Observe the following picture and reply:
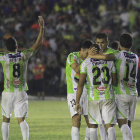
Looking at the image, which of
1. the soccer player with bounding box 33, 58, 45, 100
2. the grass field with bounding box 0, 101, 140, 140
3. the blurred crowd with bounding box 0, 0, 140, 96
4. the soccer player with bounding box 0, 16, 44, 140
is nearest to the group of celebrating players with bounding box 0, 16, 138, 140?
the soccer player with bounding box 0, 16, 44, 140

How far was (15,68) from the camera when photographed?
455 inches

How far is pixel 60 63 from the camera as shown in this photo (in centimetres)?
2841

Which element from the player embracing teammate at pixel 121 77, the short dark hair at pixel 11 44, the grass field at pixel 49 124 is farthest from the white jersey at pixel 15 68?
the grass field at pixel 49 124

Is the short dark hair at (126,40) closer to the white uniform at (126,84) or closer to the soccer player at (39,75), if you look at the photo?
the white uniform at (126,84)

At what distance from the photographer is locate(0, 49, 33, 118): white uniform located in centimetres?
1155

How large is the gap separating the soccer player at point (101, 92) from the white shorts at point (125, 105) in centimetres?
37

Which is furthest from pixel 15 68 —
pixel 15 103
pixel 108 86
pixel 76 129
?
pixel 108 86

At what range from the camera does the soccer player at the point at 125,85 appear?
10.5 metres

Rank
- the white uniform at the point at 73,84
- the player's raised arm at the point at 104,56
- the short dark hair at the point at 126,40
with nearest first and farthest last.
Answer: the player's raised arm at the point at 104,56 < the short dark hair at the point at 126,40 < the white uniform at the point at 73,84

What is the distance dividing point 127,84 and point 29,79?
17375 millimetres

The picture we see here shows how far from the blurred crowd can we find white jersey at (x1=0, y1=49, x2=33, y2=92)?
1594 cm

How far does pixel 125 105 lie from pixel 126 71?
0.53 m

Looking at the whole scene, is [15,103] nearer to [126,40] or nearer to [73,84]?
[73,84]

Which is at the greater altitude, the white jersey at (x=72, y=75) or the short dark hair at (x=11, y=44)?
the short dark hair at (x=11, y=44)
